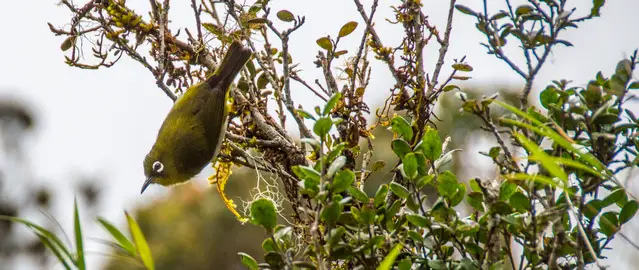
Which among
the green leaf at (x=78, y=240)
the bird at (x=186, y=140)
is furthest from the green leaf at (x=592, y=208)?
the bird at (x=186, y=140)

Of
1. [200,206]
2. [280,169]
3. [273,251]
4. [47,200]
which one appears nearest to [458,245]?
[273,251]

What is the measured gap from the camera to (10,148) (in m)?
5.05

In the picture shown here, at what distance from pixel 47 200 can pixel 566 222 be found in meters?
4.59

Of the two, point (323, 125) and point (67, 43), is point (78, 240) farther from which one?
point (67, 43)

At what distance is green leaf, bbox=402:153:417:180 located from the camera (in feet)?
3.74

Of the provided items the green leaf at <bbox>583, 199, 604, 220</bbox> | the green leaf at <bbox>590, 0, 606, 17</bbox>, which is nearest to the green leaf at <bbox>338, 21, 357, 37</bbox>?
the green leaf at <bbox>590, 0, 606, 17</bbox>

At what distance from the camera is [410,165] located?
1145mm

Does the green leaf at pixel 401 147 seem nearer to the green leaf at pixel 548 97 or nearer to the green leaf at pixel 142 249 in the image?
the green leaf at pixel 548 97

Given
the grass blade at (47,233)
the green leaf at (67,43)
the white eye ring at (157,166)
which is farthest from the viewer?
the white eye ring at (157,166)

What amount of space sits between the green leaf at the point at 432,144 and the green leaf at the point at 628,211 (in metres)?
0.37

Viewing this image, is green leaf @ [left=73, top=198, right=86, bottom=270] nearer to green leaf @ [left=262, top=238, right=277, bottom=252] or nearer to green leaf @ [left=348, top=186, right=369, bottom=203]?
green leaf @ [left=262, top=238, right=277, bottom=252]

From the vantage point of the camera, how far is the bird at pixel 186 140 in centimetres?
290

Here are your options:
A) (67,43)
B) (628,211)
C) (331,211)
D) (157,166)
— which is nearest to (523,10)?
(628,211)

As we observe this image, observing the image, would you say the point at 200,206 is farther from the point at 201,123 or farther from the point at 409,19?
the point at 409,19
